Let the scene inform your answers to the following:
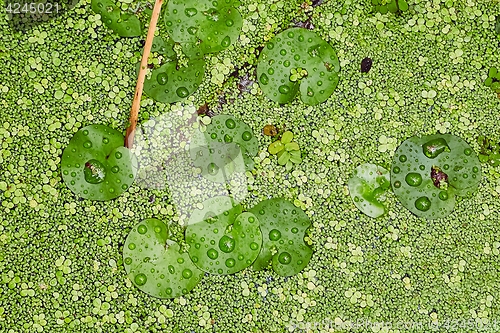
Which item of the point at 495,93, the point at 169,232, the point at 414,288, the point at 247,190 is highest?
the point at 495,93

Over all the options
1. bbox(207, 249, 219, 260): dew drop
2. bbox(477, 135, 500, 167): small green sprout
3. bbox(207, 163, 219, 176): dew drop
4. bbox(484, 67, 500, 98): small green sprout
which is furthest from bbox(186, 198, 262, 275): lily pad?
bbox(484, 67, 500, 98): small green sprout

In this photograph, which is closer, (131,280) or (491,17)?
(131,280)

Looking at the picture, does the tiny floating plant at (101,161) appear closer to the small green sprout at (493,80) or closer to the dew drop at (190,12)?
the dew drop at (190,12)

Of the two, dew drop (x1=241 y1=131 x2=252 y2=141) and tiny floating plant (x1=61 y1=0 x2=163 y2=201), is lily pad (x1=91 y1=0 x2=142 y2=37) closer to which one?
tiny floating plant (x1=61 y1=0 x2=163 y2=201)

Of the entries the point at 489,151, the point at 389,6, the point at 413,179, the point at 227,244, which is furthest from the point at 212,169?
the point at 489,151

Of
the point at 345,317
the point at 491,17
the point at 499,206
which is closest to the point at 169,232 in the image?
the point at 345,317

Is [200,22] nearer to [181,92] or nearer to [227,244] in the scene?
[181,92]

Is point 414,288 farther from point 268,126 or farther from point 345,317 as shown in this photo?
point 268,126
